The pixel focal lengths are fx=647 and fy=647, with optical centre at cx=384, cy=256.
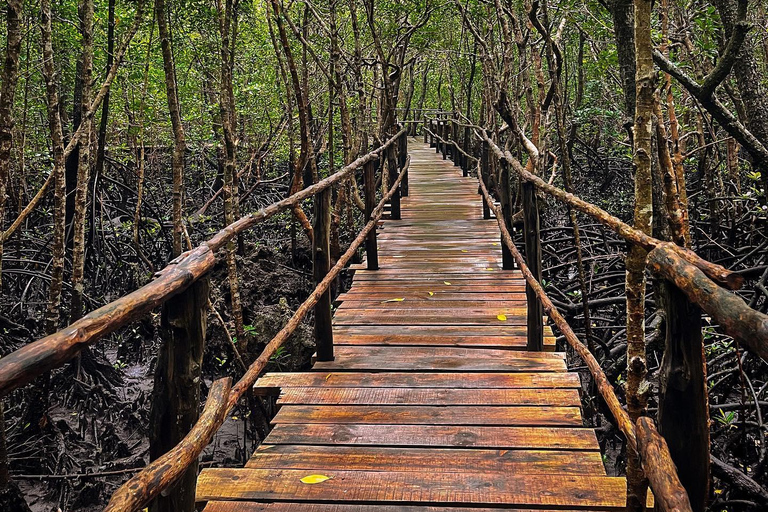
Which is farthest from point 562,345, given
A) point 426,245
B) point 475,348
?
point 475,348

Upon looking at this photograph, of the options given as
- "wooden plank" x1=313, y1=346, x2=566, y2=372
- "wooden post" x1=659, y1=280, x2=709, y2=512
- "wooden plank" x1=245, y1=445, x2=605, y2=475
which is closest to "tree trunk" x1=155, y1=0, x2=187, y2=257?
"wooden plank" x1=313, y1=346, x2=566, y2=372

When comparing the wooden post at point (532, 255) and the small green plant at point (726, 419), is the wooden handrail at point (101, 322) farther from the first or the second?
the small green plant at point (726, 419)

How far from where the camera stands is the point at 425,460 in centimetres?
251

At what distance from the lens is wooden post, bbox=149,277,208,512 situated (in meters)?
1.57

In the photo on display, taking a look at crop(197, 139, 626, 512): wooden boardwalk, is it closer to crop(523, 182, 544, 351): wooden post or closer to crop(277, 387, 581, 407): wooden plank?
crop(277, 387, 581, 407): wooden plank

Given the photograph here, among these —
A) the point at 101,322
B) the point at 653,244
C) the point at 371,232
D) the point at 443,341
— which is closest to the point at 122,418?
the point at 371,232

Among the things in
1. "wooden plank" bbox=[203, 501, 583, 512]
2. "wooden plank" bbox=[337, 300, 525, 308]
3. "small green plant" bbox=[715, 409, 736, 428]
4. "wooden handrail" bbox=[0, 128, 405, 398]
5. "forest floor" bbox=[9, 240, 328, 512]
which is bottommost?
"forest floor" bbox=[9, 240, 328, 512]

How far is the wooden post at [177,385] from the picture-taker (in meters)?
1.57

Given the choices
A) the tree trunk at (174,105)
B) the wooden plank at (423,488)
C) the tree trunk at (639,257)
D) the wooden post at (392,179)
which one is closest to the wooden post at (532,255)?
the wooden plank at (423,488)

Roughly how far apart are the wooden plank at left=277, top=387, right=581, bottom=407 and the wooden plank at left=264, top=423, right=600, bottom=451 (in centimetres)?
25

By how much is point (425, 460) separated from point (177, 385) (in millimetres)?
1238

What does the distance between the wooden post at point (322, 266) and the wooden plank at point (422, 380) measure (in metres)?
0.19

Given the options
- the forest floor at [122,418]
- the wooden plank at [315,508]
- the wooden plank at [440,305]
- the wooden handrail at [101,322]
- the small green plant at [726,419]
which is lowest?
the forest floor at [122,418]

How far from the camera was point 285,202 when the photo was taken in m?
2.97
